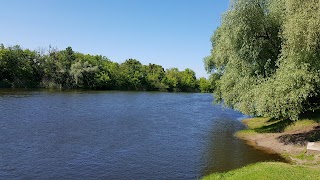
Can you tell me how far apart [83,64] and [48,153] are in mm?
116673

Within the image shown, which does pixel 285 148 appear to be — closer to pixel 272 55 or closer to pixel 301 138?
pixel 301 138

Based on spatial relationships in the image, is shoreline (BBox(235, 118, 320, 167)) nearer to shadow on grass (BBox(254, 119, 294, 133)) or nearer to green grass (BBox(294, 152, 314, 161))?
green grass (BBox(294, 152, 314, 161))

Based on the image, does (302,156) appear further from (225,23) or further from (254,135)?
(225,23)

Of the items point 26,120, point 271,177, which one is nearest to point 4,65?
point 26,120

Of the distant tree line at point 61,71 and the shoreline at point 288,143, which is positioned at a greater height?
the distant tree line at point 61,71

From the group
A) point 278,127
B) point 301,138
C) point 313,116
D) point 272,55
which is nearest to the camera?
point 301,138

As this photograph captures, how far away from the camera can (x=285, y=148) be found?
29453mm

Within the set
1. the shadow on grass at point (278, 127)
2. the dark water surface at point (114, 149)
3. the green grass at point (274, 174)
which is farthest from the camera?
the shadow on grass at point (278, 127)

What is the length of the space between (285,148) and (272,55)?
9857mm

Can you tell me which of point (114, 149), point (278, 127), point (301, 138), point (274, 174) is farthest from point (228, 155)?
point (278, 127)

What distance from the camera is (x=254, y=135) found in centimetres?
3672

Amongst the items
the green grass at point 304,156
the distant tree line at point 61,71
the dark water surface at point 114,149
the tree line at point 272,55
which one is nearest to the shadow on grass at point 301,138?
the tree line at point 272,55

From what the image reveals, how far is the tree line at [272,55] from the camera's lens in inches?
957

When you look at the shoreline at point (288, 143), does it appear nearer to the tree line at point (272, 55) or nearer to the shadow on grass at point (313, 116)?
the shadow on grass at point (313, 116)
